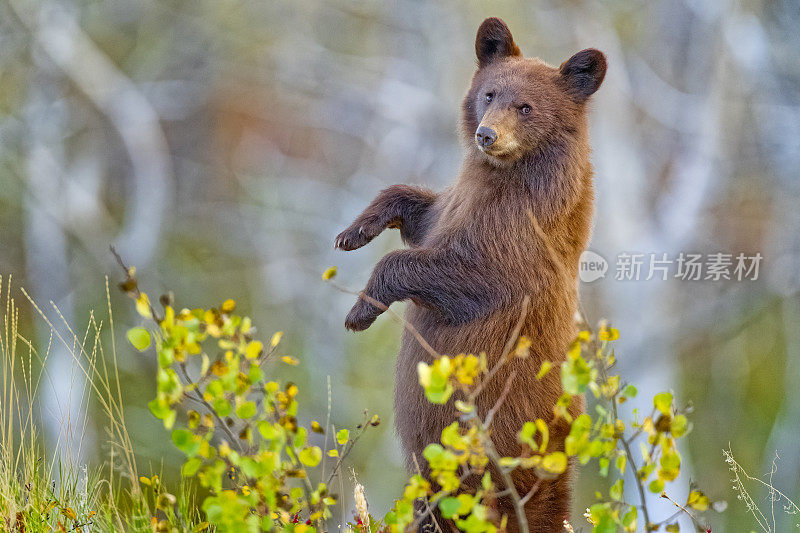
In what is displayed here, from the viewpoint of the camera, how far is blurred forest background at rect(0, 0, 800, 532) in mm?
4637

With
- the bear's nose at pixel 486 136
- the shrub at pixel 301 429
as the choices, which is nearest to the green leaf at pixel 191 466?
the shrub at pixel 301 429

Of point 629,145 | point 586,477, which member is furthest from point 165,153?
point 586,477

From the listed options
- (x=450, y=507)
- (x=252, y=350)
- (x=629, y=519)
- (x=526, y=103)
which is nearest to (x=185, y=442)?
(x=252, y=350)

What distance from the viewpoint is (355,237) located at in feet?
8.39

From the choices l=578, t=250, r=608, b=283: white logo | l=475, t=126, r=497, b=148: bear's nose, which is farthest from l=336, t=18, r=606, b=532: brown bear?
l=578, t=250, r=608, b=283: white logo

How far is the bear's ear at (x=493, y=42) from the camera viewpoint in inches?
102

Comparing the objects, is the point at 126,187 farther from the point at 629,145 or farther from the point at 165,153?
the point at 629,145

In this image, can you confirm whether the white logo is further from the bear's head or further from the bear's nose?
the bear's nose

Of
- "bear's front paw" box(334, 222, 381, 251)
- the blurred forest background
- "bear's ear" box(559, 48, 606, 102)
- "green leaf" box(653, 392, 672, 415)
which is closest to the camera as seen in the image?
"green leaf" box(653, 392, 672, 415)

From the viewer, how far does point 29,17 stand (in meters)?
4.97

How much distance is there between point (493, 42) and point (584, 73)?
355 mm

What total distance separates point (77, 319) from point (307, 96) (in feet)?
6.88

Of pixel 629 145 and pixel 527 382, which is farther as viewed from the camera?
pixel 629 145

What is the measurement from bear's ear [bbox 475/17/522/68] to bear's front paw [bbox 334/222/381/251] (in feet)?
2.31
